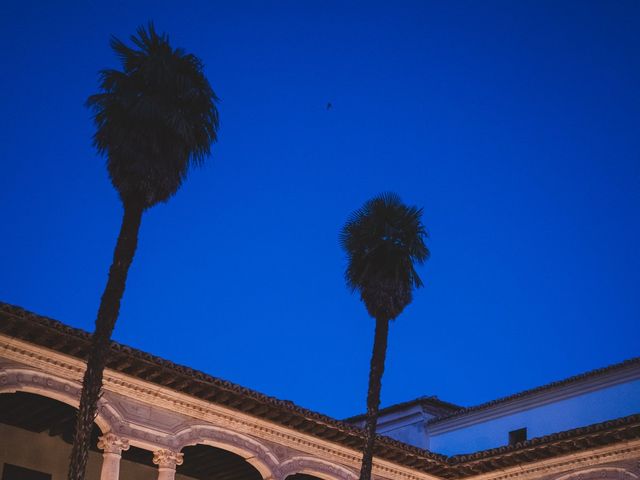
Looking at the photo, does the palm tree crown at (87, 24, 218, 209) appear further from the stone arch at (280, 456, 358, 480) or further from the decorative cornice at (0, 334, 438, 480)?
the stone arch at (280, 456, 358, 480)

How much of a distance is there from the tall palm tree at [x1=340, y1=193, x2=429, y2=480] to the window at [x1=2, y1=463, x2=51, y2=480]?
9.29 meters

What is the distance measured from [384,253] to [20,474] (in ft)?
36.9

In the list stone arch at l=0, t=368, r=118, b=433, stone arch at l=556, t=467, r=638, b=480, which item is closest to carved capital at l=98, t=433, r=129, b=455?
stone arch at l=0, t=368, r=118, b=433

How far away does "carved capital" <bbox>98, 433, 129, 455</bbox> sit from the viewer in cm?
2208

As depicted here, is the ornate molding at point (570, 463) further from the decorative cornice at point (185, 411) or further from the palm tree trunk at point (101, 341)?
the palm tree trunk at point (101, 341)

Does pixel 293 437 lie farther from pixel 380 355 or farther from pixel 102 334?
pixel 102 334

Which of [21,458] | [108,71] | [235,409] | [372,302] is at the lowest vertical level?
Answer: [21,458]

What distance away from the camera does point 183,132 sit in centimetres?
1888

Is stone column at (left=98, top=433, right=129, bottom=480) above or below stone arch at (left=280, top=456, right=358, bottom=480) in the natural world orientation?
below

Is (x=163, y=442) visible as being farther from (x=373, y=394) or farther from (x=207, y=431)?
(x=373, y=394)

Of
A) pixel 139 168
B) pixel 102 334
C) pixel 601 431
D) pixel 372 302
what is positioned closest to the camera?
pixel 102 334

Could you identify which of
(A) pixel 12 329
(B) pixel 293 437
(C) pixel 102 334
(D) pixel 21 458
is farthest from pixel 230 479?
(C) pixel 102 334

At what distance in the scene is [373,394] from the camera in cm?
2275

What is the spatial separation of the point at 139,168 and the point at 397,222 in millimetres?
8309
